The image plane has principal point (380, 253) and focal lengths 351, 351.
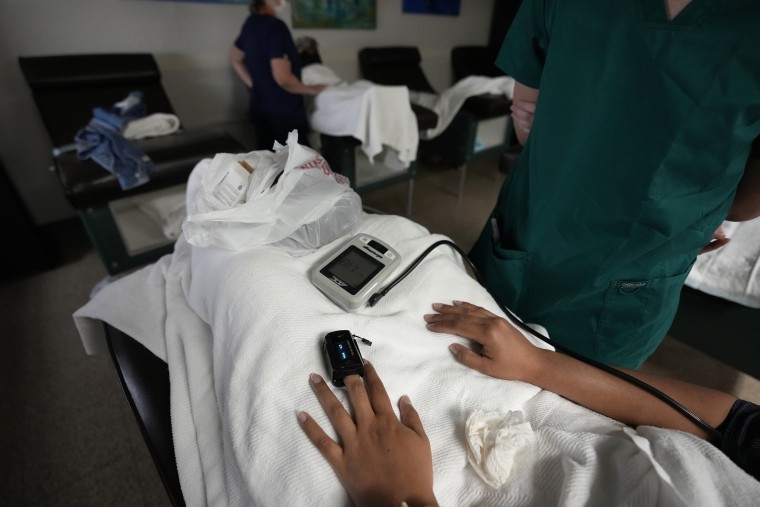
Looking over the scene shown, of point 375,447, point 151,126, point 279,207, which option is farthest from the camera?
point 151,126

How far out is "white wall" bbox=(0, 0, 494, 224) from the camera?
5.35 ft

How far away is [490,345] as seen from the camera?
1.52 ft

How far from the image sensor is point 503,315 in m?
0.56

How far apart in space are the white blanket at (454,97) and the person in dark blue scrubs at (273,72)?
2.31ft

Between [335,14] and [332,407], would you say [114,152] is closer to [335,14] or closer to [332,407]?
[332,407]

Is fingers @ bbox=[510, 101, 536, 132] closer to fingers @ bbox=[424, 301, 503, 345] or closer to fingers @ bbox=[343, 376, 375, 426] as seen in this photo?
fingers @ bbox=[424, 301, 503, 345]

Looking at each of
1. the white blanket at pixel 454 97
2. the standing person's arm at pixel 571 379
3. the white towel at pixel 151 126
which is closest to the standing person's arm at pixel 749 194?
the standing person's arm at pixel 571 379

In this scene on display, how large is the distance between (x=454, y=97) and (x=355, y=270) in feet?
6.27

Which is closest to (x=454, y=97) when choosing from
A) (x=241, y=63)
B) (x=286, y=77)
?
(x=286, y=77)

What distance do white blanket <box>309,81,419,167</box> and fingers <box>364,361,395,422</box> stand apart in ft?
4.38

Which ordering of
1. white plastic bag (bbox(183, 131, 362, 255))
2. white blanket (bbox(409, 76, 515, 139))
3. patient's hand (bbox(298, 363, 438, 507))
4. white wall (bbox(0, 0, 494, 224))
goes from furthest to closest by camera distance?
white blanket (bbox(409, 76, 515, 139)) → white wall (bbox(0, 0, 494, 224)) → white plastic bag (bbox(183, 131, 362, 255)) → patient's hand (bbox(298, 363, 438, 507))

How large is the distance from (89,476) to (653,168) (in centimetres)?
141

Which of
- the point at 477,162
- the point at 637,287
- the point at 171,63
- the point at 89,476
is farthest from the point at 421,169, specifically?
the point at 89,476

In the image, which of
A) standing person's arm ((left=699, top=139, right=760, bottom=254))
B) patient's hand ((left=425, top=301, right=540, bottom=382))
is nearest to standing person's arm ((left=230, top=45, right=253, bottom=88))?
patient's hand ((left=425, top=301, right=540, bottom=382))
